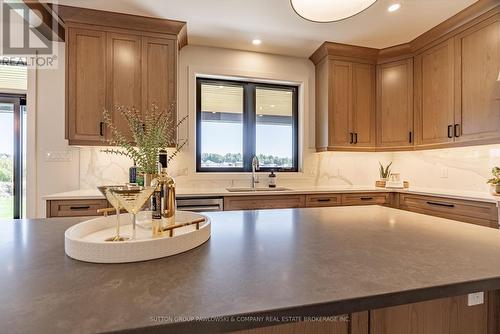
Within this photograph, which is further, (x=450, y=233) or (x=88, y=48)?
(x=88, y=48)

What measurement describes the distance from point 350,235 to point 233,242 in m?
0.46

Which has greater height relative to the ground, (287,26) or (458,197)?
(287,26)

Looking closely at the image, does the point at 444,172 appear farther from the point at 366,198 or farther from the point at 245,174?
the point at 245,174

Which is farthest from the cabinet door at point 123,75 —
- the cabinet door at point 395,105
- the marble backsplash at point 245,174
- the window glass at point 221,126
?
the cabinet door at point 395,105

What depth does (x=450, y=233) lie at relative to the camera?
3.32 feet

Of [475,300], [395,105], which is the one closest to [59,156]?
[475,300]

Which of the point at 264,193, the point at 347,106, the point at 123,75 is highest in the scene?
the point at 123,75

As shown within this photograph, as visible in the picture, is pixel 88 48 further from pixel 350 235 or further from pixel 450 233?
pixel 450 233

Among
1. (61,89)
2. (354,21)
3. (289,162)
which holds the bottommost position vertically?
(289,162)

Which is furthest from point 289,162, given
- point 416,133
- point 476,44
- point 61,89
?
point 61,89

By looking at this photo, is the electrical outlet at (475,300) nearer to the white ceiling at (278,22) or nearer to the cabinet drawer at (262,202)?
the cabinet drawer at (262,202)

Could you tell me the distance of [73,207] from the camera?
2.19 meters

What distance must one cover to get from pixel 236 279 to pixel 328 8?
4.64ft

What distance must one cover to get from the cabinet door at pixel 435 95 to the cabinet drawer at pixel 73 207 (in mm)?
3432
